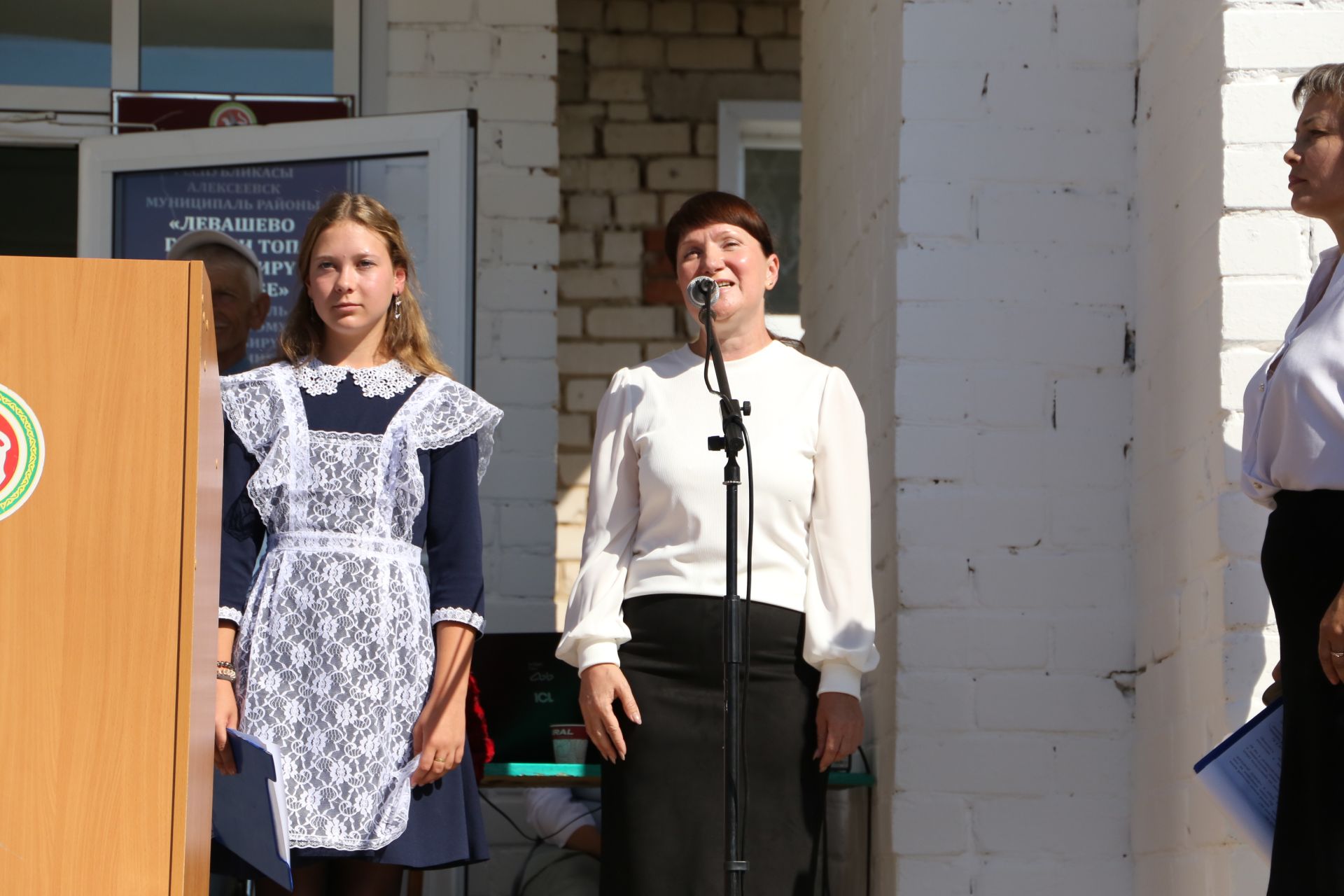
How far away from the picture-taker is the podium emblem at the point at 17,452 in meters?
1.61

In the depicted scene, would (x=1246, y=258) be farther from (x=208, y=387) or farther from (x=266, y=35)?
(x=266, y=35)

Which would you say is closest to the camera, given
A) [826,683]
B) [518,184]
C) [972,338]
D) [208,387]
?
[208,387]

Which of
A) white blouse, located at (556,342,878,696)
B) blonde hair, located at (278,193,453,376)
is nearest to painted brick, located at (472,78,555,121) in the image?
blonde hair, located at (278,193,453,376)

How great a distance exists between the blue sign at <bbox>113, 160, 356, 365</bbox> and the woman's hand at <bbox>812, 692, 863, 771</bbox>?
2053mm

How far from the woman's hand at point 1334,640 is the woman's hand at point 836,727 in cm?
83

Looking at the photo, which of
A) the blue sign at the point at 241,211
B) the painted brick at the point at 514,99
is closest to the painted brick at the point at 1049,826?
the blue sign at the point at 241,211

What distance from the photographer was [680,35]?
6109 mm

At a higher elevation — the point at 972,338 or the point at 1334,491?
the point at 972,338

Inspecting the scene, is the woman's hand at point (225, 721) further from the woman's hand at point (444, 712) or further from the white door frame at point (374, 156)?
the white door frame at point (374, 156)

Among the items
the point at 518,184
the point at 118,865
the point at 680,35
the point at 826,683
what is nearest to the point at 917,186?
the point at 826,683

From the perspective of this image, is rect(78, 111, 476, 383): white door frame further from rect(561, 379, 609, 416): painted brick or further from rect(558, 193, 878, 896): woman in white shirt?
rect(561, 379, 609, 416): painted brick

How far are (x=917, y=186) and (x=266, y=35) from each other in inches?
90.1

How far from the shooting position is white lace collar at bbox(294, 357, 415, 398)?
282 cm

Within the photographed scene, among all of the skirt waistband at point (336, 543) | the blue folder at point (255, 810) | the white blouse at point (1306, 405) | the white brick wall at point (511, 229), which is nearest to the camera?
the blue folder at point (255, 810)
